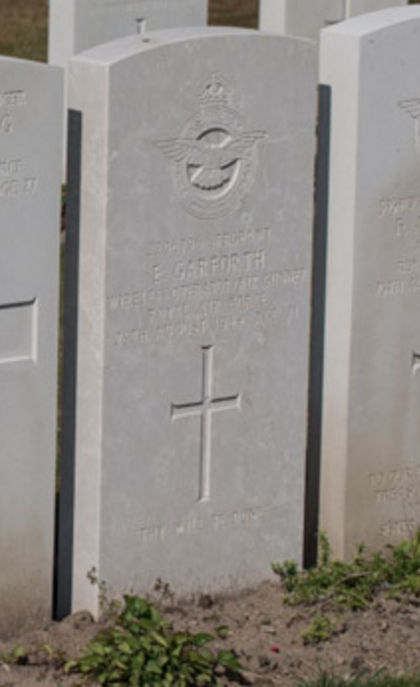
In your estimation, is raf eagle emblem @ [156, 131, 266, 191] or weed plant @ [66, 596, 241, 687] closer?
weed plant @ [66, 596, 241, 687]

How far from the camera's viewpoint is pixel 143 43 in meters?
6.79

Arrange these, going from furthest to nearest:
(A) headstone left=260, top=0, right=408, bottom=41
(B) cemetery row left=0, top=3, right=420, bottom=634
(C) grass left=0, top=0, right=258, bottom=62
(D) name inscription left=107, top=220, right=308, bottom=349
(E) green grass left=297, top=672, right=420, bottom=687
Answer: (C) grass left=0, top=0, right=258, bottom=62 → (A) headstone left=260, top=0, right=408, bottom=41 → (D) name inscription left=107, top=220, right=308, bottom=349 → (B) cemetery row left=0, top=3, right=420, bottom=634 → (E) green grass left=297, top=672, right=420, bottom=687

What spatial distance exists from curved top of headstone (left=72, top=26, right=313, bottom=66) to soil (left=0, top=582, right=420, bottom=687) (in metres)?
1.86

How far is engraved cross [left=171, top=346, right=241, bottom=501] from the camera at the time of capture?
7137 mm

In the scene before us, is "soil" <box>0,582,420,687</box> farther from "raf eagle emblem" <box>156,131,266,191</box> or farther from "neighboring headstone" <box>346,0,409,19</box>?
"neighboring headstone" <box>346,0,409,19</box>

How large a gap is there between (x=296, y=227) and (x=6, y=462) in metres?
1.35

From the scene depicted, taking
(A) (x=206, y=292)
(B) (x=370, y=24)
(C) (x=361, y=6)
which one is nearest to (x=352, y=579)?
(A) (x=206, y=292)

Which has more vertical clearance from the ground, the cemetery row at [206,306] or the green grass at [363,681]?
the cemetery row at [206,306]

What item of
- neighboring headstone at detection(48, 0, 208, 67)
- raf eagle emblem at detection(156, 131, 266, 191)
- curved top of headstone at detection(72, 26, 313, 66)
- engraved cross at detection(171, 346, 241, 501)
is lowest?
engraved cross at detection(171, 346, 241, 501)

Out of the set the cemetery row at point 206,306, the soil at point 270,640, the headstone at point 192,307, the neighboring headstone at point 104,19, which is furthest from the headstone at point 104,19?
the soil at point 270,640

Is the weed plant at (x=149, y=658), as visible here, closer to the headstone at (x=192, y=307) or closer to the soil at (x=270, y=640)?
the soil at (x=270, y=640)

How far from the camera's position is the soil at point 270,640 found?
21.7ft

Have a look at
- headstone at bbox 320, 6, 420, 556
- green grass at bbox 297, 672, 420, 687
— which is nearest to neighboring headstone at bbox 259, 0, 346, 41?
headstone at bbox 320, 6, 420, 556

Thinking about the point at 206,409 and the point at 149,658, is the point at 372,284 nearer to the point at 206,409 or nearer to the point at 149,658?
the point at 206,409
